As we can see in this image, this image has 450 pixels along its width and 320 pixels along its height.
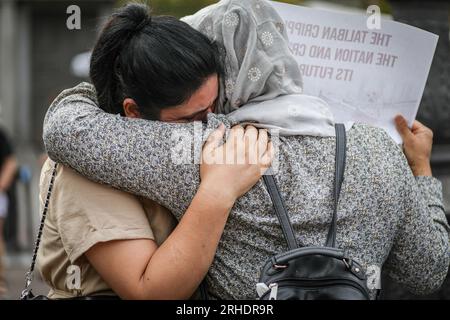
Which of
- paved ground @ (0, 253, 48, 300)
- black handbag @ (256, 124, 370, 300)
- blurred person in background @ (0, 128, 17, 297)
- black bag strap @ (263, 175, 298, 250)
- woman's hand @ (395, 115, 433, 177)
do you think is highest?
woman's hand @ (395, 115, 433, 177)

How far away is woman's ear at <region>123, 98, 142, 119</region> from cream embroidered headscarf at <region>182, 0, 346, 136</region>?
10.0 inches

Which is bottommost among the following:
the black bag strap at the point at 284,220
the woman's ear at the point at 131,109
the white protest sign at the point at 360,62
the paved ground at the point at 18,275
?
the paved ground at the point at 18,275

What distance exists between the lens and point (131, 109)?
2.27 metres

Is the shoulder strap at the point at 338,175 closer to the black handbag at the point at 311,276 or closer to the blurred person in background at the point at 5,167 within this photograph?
the black handbag at the point at 311,276

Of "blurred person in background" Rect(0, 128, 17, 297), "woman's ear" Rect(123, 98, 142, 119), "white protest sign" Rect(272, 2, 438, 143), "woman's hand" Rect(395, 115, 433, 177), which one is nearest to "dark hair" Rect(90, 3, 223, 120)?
"woman's ear" Rect(123, 98, 142, 119)

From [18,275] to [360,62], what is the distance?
634cm

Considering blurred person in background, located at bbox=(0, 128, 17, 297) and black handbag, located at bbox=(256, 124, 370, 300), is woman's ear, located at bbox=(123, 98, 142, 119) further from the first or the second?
blurred person in background, located at bbox=(0, 128, 17, 297)

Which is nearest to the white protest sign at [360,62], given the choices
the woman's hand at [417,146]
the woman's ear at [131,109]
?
the woman's hand at [417,146]

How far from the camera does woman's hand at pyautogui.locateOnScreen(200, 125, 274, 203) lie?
2100 mm

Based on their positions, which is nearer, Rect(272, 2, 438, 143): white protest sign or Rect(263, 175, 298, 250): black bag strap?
Rect(263, 175, 298, 250): black bag strap

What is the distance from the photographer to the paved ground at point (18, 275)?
702 cm

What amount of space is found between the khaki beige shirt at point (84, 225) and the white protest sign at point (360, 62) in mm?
760
